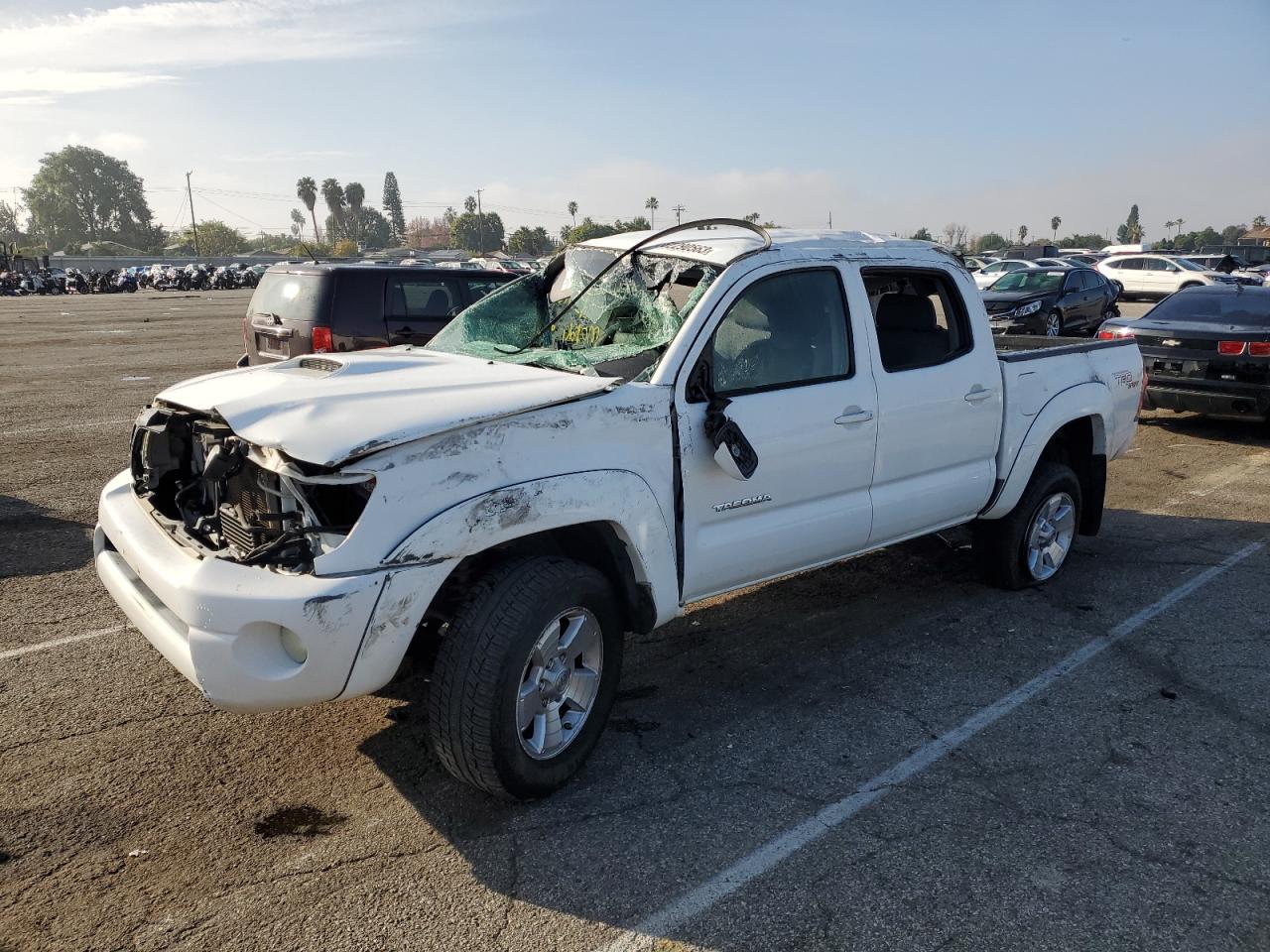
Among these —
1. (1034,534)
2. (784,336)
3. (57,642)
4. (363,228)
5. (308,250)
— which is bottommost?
(57,642)

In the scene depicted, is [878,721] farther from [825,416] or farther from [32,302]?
[32,302]

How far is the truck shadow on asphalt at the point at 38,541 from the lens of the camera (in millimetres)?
5805

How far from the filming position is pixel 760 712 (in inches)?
163

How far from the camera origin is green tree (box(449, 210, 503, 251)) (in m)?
156

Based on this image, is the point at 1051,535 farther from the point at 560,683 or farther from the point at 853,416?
the point at 560,683

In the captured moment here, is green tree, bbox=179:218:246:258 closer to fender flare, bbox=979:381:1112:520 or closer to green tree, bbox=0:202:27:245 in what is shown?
green tree, bbox=0:202:27:245

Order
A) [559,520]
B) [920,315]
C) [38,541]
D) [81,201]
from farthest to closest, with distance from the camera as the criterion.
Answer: [81,201] < [38,541] < [920,315] < [559,520]

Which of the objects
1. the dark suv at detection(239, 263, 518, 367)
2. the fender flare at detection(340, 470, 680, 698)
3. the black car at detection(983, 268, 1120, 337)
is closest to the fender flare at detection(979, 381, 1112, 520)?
the fender flare at detection(340, 470, 680, 698)

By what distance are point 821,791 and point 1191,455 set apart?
25.5 ft

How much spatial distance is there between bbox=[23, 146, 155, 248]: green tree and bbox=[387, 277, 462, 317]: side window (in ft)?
615

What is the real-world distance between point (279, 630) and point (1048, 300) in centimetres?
1738

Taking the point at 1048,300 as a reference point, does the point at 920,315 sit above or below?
above

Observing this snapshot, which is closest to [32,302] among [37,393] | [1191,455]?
[37,393]

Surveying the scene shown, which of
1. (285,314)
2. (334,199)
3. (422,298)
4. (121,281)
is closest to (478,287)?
(422,298)
